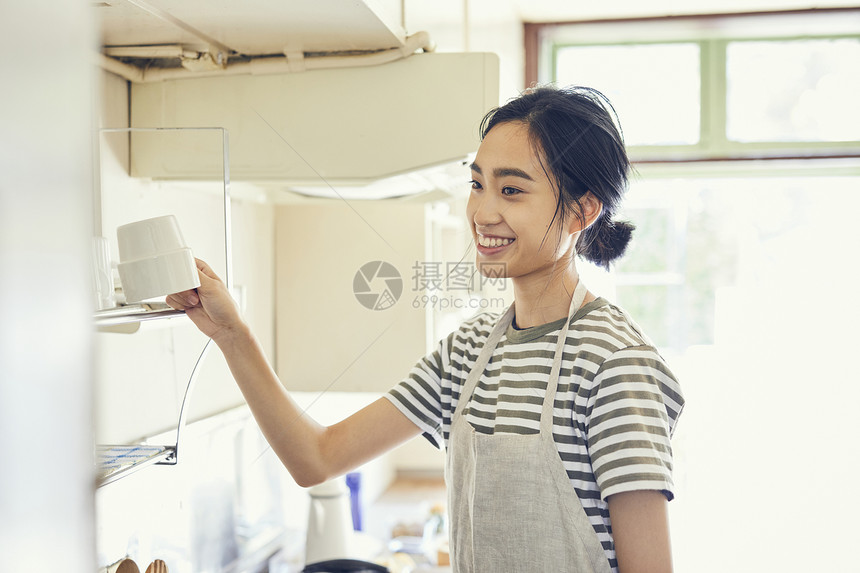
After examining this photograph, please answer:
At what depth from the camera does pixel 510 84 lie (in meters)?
1.07

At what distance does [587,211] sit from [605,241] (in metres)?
0.09

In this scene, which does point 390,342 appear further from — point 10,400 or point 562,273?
point 10,400

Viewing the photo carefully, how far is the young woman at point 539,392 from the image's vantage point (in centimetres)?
71

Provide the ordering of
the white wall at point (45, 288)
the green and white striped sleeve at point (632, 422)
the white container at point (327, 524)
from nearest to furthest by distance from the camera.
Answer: the white wall at point (45, 288) → the green and white striped sleeve at point (632, 422) → the white container at point (327, 524)

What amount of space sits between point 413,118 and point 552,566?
22.4 inches

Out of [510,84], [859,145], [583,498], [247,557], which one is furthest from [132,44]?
[859,145]

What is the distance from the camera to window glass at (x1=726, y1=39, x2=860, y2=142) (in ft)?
8.70

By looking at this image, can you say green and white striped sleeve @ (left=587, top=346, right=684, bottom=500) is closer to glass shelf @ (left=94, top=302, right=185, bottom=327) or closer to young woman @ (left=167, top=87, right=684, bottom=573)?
young woman @ (left=167, top=87, right=684, bottom=573)

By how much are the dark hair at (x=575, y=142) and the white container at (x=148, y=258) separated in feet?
1.30

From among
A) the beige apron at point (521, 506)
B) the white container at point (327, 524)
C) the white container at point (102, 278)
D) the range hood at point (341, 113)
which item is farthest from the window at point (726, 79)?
the white container at point (102, 278)

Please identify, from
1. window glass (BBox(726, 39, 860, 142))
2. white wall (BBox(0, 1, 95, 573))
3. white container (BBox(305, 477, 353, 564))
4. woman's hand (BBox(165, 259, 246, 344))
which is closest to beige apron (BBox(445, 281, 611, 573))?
woman's hand (BBox(165, 259, 246, 344))

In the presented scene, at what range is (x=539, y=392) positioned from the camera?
0.79 m

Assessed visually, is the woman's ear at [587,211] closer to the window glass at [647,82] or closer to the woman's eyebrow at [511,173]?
the woman's eyebrow at [511,173]

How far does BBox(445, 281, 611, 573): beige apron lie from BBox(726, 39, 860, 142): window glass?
2186 millimetres
